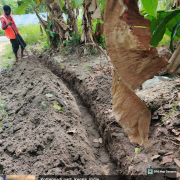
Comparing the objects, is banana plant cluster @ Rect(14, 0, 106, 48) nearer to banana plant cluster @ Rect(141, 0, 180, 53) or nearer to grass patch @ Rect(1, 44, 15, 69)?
grass patch @ Rect(1, 44, 15, 69)

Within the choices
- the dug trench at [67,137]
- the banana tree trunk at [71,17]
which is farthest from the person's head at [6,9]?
the dug trench at [67,137]

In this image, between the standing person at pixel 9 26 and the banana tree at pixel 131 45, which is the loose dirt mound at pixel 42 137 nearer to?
the banana tree at pixel 131 45

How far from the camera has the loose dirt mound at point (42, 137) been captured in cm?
153

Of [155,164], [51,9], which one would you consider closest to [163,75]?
[155,164]

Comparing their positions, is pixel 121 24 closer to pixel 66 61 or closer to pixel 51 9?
pixel 66 61

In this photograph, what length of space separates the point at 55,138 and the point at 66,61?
317 centimetres

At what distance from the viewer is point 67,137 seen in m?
1.89

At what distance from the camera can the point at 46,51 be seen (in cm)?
599

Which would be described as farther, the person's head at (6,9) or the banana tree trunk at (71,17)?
the banana tree trunk at (71,17)

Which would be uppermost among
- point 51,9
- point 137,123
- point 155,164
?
point 51,9

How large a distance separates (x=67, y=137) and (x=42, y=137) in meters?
0.29

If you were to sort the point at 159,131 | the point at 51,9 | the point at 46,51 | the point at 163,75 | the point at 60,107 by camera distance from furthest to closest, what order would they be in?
the point at 46,51 < the point at 51,9 < the point at 163,75 < the point at 60,107 < the point at 159,131

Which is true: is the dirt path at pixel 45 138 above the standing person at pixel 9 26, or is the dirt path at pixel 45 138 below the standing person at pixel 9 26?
below

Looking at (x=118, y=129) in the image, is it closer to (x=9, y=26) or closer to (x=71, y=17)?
(x=71, y=17)
